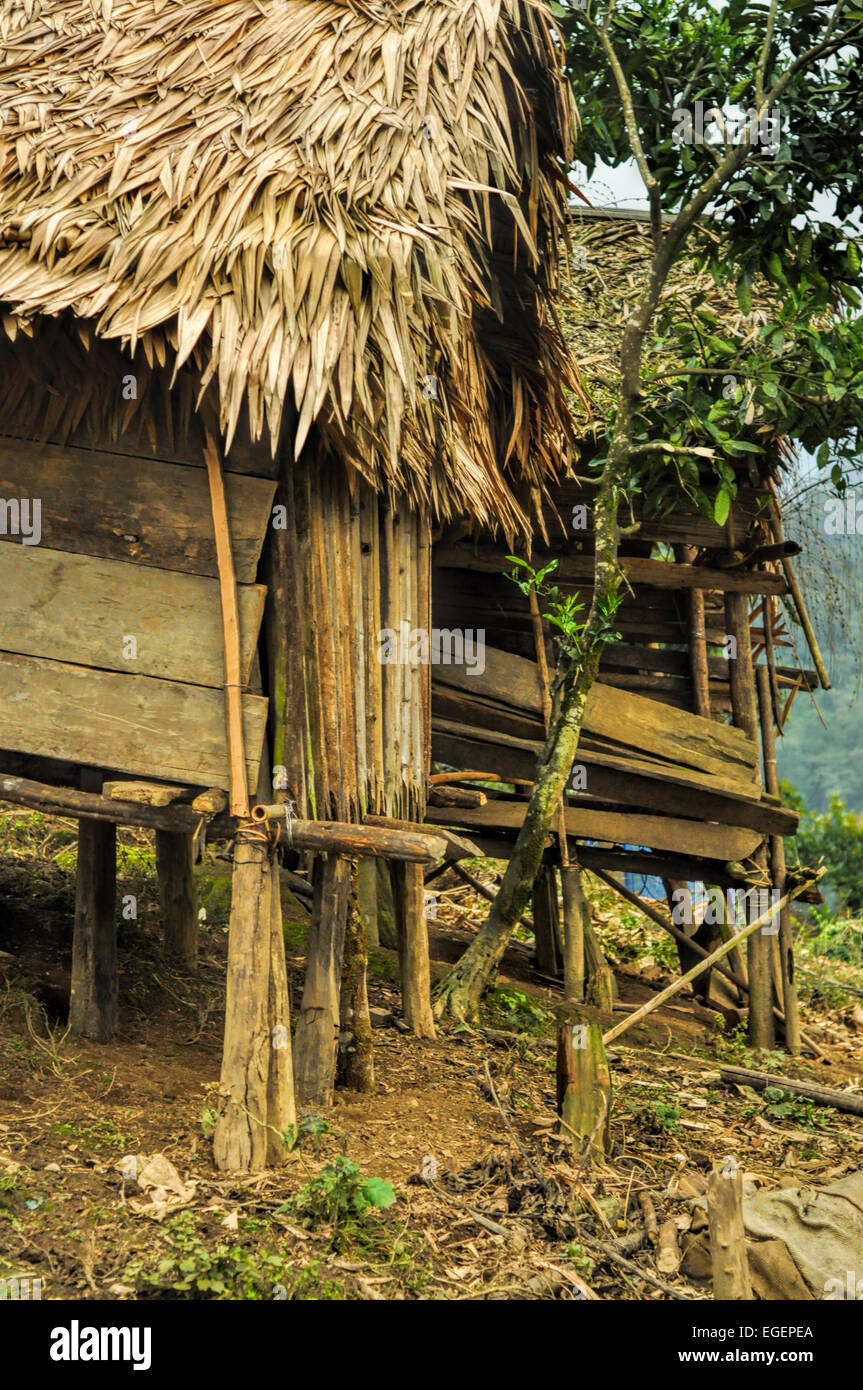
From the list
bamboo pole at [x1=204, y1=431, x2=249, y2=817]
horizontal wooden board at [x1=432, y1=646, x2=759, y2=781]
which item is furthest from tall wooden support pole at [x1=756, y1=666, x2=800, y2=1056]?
bamboo pole at [x1=204, y1=431, x2=249, y2=817]

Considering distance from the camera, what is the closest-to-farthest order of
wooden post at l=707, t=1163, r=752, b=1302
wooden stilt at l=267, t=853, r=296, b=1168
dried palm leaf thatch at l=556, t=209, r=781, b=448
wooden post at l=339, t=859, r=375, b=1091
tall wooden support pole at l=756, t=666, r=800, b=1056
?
wooden post at l=707, t=1163, r=752, b=1302 < wooden stilt at l=267, t=853, r=296, b=1168 < wooden post at l=339, t=859, r=375, b=1091 < dried palm leaf thatch at l=556, t=209, r=781, b=448 < tall wooden support pole at l=756, t=666, r=800, b=1056

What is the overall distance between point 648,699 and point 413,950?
8.56ft

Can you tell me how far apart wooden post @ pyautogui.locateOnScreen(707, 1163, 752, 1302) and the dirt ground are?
1.10ft

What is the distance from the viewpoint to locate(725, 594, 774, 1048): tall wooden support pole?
→ 7992 millimetres

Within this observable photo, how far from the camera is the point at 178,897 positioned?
6996 mm

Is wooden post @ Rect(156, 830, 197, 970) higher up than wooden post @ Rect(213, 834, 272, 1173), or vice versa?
wooden post @ Rect(156, 830, 197, 970)

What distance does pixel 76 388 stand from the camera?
4.72 metres

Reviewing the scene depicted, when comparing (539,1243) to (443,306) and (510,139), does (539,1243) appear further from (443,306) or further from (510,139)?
(510,139)

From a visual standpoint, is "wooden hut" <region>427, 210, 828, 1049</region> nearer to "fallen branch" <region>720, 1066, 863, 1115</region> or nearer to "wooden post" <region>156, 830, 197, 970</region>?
"fallen branch" <region>720, 1066, 863, 1115</region>

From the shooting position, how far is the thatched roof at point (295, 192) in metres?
4.29

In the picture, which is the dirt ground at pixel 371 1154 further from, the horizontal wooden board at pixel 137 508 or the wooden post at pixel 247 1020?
the horizontal wooden board at pixel 137 508

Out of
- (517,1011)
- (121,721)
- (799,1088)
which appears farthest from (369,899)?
(121,721)

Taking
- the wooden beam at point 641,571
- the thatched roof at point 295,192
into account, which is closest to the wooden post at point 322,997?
the thatched roof at point 295,192

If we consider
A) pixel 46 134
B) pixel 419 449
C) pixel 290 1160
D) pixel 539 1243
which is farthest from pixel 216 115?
pixel 539 1243
